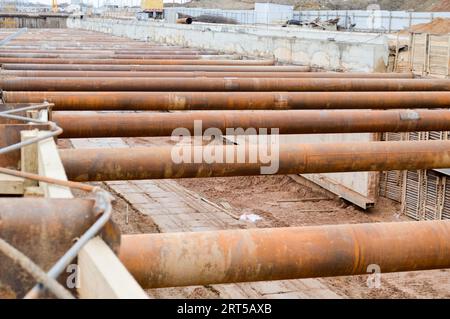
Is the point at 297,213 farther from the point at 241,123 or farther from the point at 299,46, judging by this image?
the point at 241,123

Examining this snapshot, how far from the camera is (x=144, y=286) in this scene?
338cm

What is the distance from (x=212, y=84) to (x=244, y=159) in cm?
420

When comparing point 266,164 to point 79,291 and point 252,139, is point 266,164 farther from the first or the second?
point 252,139

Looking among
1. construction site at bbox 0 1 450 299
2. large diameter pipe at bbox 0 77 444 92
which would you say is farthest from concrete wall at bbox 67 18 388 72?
large diameter pipe at bbox 0 77 444 92

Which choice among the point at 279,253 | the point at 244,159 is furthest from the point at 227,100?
the point at 279,253

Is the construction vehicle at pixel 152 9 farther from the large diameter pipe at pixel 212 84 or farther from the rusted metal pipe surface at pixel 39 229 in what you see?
the rusted metal pipe surface at pixel 39 229

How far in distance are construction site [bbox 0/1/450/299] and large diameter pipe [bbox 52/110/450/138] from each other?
0.06 feet

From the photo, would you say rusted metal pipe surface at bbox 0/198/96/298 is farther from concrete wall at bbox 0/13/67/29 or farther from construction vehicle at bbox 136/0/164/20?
construction vehicle at bbox 136/0/164/20

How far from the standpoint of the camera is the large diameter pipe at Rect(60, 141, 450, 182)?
5.50 m

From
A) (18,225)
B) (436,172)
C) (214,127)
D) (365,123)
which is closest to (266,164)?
(214,127)

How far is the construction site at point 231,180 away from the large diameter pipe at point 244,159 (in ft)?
0.04

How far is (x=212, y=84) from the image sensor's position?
396 inches
